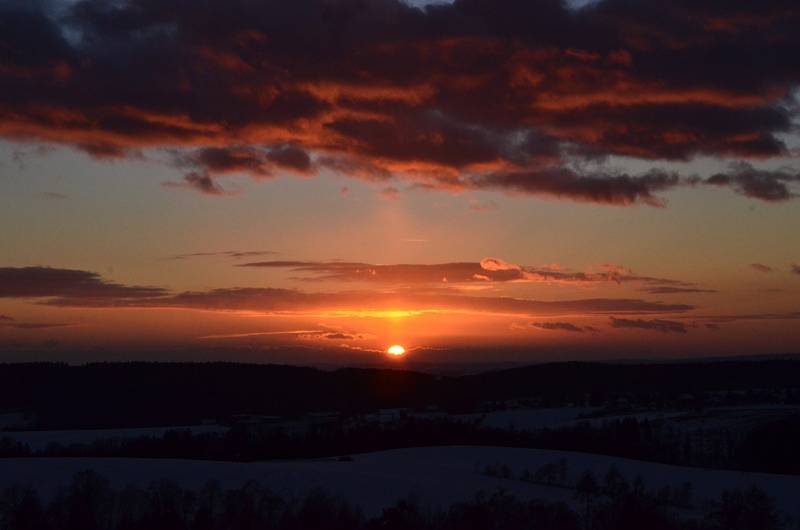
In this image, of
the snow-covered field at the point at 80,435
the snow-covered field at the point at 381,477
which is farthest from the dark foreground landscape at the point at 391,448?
the snow-covered field at the point at 80,435

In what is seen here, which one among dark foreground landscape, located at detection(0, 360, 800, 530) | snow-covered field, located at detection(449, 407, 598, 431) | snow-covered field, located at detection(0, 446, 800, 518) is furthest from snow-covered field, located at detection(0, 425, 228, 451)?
snow-covered field, located at detection(449, 407, 598, 431)

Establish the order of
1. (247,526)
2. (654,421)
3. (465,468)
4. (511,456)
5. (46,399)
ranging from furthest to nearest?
(46,399)
(654,421)
(511,456)
(465,468)
(247,526)

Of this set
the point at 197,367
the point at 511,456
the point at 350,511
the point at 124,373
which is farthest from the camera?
the point at 197,367

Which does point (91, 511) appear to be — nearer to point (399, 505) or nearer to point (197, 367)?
point (399, 505)

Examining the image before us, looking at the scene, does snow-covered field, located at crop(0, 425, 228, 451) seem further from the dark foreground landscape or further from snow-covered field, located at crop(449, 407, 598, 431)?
snow-covered field, located at crop(449, 407, 598, 431)

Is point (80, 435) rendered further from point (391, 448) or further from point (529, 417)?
point (529, 417)

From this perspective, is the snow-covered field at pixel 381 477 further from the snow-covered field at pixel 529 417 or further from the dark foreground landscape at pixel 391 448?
the snow-covered field at pixel 529 417

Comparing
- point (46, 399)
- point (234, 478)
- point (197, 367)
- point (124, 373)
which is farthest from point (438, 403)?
point (234, 478)

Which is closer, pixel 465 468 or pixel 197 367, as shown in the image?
pixel 465 468
